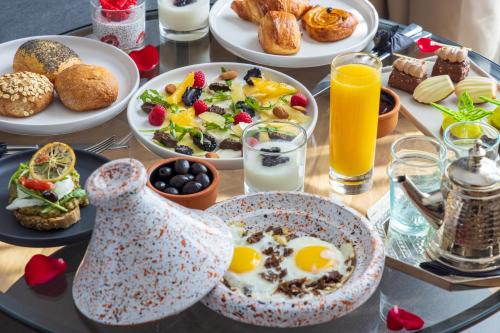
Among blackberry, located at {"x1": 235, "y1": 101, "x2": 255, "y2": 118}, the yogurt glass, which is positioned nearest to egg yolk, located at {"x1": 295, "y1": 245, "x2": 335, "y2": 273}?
blackberry, located at {"x1": 235, "y1": 101, "x2": 255, "y2": 118}

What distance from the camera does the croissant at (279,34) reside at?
227 cm

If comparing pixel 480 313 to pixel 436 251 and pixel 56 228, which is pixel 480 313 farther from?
pixel 56 228

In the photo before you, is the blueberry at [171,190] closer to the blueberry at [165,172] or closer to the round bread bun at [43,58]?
the blueberry at [165,172]

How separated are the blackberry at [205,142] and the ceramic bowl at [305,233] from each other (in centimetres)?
31

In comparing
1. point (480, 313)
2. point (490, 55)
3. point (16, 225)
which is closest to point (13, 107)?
point (16, 225)

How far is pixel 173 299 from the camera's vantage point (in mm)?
1369

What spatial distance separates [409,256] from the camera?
63.2 inches

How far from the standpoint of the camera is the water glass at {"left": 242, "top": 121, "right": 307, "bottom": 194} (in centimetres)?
172

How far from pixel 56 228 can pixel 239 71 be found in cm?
80

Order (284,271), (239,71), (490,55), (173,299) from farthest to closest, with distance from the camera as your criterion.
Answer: (490,55), (239,71), (284,271), (173,299)

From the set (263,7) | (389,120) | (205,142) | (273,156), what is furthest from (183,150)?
(263,7)

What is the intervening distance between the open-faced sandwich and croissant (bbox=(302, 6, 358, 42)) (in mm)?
919

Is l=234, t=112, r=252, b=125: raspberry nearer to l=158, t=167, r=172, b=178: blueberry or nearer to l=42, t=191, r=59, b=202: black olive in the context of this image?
l=158, t=167, r=172, b=178: blueberry

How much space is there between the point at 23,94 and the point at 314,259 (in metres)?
0.93
